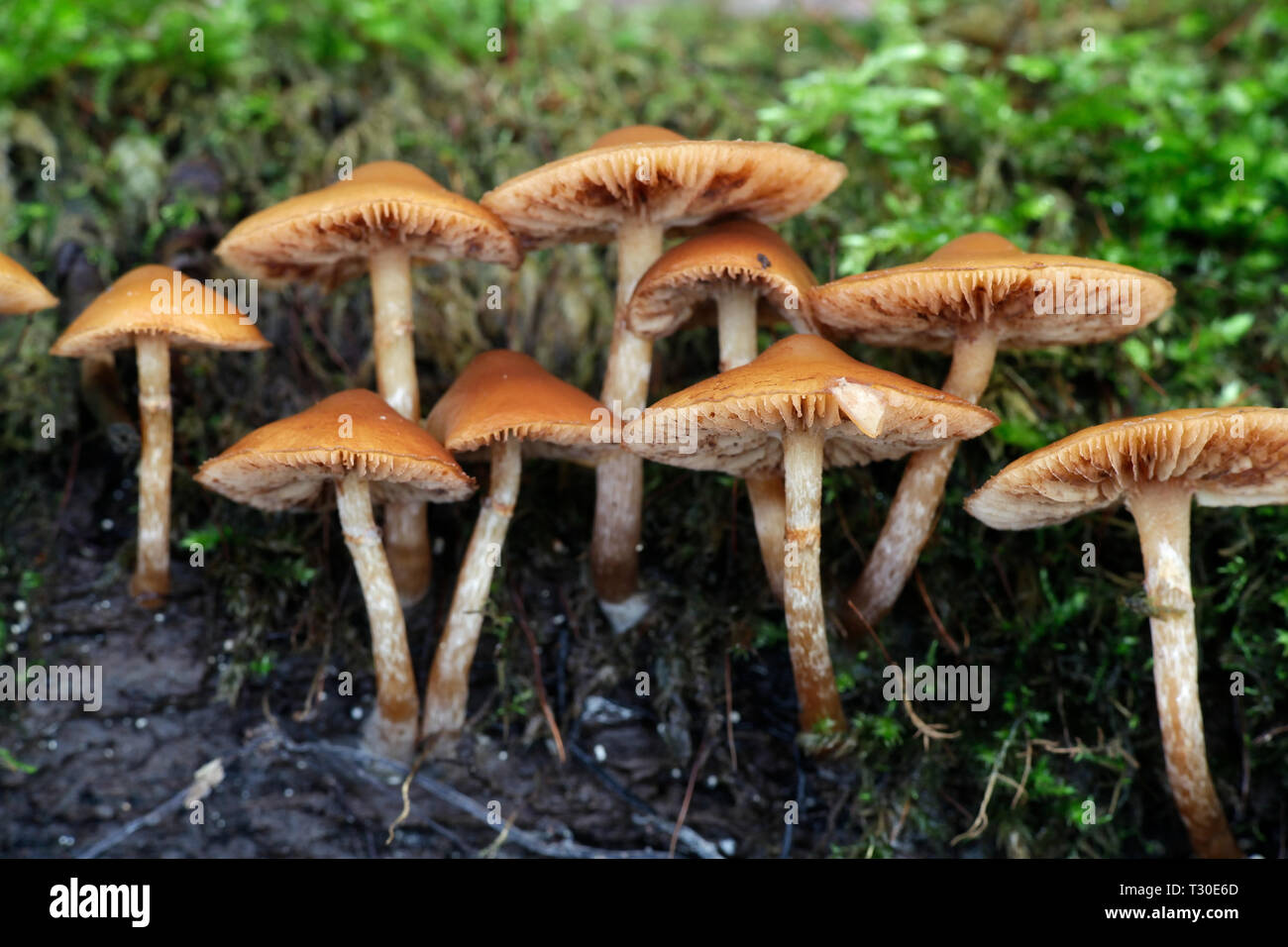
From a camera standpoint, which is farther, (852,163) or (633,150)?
(852,163)

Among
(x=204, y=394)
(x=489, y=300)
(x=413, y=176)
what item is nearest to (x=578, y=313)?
(x=489, y=300)

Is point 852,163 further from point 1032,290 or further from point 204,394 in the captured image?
point 204,394

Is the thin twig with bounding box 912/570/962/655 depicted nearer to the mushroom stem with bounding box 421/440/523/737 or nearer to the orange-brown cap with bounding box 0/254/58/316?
the mushroom stem with bounding box 421/440/523/737

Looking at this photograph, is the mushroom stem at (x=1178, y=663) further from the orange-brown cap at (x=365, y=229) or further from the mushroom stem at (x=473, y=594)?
the orange-brown cap at (x=365, y=229)

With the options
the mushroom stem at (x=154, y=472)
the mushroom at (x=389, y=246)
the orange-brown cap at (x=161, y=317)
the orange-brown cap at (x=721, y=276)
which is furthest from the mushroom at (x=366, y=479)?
the orange-brown cap at (x=721, y=276)

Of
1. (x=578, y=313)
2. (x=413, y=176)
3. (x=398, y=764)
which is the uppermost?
(x=413, y=176)
